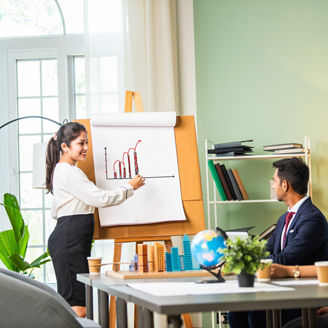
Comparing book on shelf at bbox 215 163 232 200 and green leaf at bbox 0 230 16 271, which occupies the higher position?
book on shelf at bbox 215 163 232 200

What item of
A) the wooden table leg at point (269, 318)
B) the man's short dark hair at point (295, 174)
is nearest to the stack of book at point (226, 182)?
the man's short dark hair at point (295, 174)

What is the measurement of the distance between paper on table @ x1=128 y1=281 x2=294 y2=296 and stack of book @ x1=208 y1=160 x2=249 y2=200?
2.47 m

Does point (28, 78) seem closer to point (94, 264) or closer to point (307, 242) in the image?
point (94, 264)

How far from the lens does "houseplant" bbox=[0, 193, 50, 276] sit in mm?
4598

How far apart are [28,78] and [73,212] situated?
215 centimetres

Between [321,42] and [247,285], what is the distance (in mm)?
3475

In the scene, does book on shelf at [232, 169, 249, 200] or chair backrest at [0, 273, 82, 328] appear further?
book on shelf at [232, 169, 249, 200]

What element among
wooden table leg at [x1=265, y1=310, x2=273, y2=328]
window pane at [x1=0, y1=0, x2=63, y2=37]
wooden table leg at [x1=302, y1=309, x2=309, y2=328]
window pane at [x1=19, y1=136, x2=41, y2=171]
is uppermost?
window pane at [x1=0, y1=0, x2=63, y2=37]

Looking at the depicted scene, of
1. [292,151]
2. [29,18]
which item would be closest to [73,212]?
[292,151]

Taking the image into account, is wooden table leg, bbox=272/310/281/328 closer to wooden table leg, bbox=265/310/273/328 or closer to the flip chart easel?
wooden table leg, bbox=265/310/273/328

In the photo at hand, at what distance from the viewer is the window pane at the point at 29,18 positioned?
5.49 metres

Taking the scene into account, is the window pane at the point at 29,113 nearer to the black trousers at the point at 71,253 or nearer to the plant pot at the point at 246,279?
the black trousers at the point at 71,253

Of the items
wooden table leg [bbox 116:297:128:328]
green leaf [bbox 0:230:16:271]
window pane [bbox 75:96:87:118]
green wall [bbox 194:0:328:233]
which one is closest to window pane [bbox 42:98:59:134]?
window pane [bbox 75:96:87:118]

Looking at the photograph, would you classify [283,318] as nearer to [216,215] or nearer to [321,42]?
[216,215]
